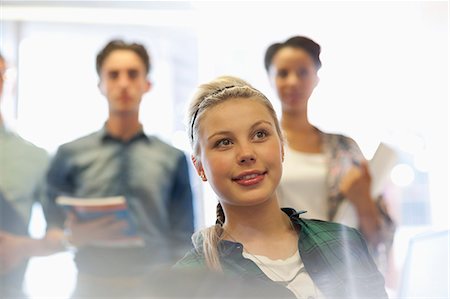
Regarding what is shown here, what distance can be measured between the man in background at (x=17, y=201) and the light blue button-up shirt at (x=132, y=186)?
1.1 inches

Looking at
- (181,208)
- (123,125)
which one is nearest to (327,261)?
(181,208)

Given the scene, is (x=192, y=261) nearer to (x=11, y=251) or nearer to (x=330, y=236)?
(x=330, y=236)

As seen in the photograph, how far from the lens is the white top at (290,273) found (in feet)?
2.28

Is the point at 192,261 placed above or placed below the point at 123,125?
below

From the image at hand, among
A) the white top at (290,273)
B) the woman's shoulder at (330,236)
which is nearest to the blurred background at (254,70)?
the woman's shoulder at (330,236)

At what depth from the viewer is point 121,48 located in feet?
3.09

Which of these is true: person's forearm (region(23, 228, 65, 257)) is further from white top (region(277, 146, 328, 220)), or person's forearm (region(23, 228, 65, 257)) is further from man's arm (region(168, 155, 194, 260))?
white top (region(277, 146, 328, 220))

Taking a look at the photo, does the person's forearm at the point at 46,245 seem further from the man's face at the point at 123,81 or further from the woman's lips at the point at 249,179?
the woman's lips at the point at 249,179

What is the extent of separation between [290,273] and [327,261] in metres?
0.05

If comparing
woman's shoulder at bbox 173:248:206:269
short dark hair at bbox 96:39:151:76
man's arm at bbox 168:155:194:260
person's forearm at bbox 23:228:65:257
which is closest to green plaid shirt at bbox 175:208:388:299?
woman's shoulder at bbox 173:248:206:269

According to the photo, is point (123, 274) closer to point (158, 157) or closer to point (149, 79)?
point (158, 157)

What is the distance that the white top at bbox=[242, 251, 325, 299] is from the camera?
694 millimetres

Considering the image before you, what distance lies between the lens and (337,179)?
82 cm

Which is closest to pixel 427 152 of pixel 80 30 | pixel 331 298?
pixel 331 298
